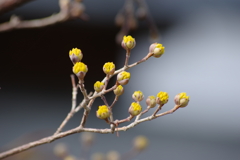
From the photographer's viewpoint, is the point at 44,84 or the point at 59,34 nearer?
the point at 59,34

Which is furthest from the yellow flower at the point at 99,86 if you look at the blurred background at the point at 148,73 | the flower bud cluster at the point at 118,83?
the blurred background at the point at 148,73

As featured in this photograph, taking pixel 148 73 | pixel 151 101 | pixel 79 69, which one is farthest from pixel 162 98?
pixel 148 73

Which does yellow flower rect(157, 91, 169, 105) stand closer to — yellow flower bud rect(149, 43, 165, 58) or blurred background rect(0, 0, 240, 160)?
yellow flower bud rect(149, 43, 165, 58)

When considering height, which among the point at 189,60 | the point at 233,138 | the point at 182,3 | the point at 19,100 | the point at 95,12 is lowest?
the point at 233,138

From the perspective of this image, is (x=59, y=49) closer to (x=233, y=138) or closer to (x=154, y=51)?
(x=233, y=138)

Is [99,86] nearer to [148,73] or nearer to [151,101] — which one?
[151,101]

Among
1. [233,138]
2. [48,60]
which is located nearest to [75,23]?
[48,60]

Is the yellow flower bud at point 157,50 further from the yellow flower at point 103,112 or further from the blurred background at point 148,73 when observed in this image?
the blurred background at point 148,73

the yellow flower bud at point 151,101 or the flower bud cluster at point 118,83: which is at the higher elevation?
the flower bud cluster at point 118,83

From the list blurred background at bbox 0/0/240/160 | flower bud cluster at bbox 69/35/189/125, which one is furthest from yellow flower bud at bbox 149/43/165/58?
blurred background at bbox 0/0/240/160
